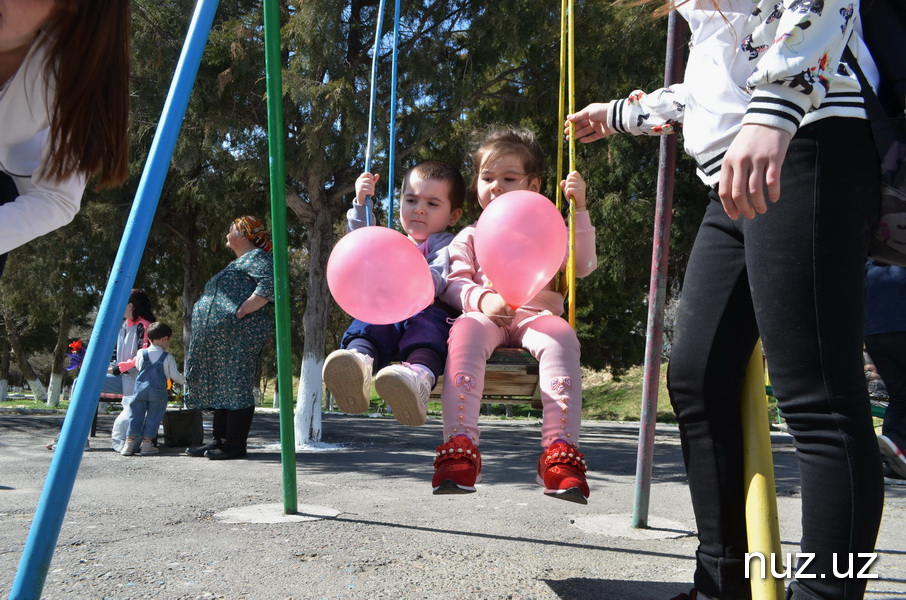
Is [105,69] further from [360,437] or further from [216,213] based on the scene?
[216,213]

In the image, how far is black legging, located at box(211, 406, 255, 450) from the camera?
6.09 m

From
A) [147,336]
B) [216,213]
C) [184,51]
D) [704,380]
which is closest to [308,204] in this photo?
[147,336]

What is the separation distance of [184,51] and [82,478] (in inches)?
156

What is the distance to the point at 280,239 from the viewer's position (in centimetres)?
342

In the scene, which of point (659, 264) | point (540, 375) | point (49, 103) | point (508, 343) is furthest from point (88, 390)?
point (659, 264)

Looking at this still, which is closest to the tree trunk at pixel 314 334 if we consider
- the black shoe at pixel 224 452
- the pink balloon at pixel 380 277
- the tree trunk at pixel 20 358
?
the black shoe at pixel 224 452

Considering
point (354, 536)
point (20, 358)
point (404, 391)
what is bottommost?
point (354, 536)

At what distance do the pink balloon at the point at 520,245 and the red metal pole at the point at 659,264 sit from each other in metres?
0.51

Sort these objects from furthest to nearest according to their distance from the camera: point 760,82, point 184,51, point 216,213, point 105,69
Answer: point 216,213
point 184,51
point 105,69
point 760,82

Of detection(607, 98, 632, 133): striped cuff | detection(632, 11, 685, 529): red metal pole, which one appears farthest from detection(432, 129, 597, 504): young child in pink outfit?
detection(607, 98, 632, 133): striped cuff

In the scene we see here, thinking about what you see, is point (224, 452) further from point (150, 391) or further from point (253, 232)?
point (253, 232)

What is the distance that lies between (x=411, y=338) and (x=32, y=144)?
58.7 inches

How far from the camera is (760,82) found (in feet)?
4.72

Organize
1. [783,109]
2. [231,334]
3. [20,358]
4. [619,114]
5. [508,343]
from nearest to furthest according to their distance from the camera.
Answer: [783,109] → [619,114] → [508,343] → [231,334] → [20,358]
